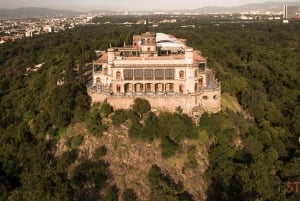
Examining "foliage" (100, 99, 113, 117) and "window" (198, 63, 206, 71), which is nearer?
"foliage" (100, 99, 113, 117)

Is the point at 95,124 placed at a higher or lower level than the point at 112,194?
higher

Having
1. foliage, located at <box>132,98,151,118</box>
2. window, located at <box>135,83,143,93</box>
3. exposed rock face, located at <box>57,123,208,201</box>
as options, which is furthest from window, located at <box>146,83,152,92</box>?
exposed rock face, located at <box>57,123,208,201</box>

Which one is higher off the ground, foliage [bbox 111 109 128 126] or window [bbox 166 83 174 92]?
window [bbox 166 83 174 92]

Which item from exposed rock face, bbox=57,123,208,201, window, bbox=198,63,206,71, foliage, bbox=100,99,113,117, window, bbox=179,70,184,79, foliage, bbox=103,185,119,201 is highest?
window, bbox=198,63,206,71

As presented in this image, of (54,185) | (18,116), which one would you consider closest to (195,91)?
(54,185)

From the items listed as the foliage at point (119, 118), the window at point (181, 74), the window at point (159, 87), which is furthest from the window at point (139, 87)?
the window at point (181, 74)

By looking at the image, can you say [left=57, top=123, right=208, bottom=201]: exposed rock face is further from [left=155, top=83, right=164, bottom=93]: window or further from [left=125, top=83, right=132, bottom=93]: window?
[left=155, top=83, right=164, bottom=93]: window

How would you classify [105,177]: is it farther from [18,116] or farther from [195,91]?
[18,116]

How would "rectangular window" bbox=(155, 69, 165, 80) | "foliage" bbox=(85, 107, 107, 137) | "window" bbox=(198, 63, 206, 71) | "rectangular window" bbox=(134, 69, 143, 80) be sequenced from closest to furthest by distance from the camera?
"foliage" bbox=(85, 107, 107, 137) < "rectangular window" bbox=(155, 69, 165, 80) < "rectangular window" bbox=(134, 69, 143, 80) < "window" bbox=(198, 63, 206, 71)

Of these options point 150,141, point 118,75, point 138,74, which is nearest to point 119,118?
point 150,141

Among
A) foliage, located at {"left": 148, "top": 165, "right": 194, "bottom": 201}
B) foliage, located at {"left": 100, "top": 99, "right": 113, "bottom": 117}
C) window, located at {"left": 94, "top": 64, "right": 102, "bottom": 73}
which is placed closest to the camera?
foliage, located at {"left": 148, "top": 165, "right": 194, "bottom": 201}

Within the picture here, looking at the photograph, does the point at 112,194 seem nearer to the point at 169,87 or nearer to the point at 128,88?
the point at 128,88
